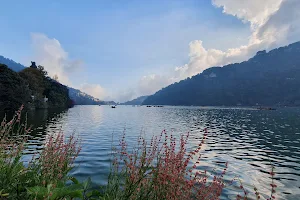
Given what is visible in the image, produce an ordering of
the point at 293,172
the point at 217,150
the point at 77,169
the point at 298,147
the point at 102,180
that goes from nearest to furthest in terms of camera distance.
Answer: the point at 102,180 < the point at 77,169 < the point at 293,172 < the point at 217,150 < the point at 298,147

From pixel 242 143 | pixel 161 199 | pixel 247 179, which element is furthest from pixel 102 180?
pixel 242 143

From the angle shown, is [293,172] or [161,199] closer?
[161,199]

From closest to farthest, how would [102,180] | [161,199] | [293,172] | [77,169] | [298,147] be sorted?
1. [161,199]
2. [102,180]
3. [77,169]
4. [293,172]
5. [298,147]

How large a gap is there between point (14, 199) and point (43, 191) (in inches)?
52.8

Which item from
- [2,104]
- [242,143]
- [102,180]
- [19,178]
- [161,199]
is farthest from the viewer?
[2,104]

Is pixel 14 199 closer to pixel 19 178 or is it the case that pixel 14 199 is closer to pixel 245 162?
pixel 19 178

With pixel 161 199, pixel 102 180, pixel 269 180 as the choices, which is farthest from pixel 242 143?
pixel 161 199

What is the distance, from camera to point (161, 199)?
4.70m

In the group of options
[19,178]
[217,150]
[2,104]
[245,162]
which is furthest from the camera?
[2,104]

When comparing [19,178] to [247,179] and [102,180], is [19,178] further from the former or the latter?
[247,179]

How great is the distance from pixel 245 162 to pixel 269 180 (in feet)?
14.5

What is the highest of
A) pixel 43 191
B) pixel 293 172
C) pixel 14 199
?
pixel 43 191

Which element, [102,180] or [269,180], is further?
[269,180]

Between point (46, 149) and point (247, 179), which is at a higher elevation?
point (46, 149)
